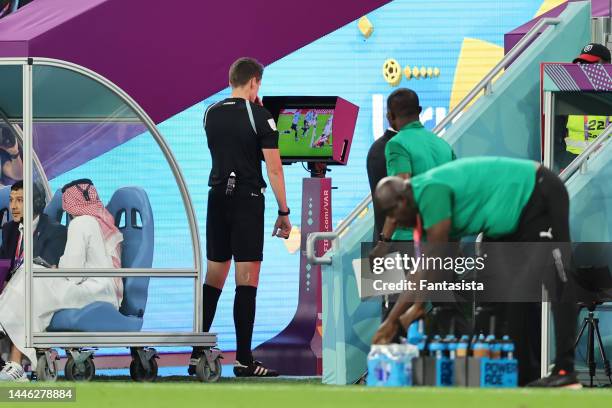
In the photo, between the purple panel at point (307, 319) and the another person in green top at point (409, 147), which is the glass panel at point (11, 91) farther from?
the another person in green top at point (409, 147)

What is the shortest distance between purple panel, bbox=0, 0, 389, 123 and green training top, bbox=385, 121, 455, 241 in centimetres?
228

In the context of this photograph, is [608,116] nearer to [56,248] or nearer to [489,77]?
[489,77]

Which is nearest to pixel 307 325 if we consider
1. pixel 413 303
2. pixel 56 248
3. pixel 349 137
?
pixel 349 137

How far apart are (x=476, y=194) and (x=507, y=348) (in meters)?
0.70

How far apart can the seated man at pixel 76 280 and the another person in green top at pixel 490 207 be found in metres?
2.75

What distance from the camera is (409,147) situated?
8.62 meters

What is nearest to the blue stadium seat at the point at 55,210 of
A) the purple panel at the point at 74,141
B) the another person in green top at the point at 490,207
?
the purple panel at the point at 74,141

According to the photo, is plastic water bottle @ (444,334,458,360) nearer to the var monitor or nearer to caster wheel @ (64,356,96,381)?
caster wheel @ (64,356,96,381)

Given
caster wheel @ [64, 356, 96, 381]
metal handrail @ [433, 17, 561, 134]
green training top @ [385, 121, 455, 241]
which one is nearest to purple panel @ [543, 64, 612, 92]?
metal handrail @ [433, 17, 561, 134]

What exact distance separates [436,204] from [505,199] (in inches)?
17.0

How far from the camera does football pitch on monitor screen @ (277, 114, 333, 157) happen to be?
1104cm

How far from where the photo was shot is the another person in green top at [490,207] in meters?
7.23

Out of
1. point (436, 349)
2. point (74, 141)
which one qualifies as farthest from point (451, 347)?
point (74, 141)

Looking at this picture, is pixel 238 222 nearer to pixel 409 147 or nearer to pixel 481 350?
pixel 409 147
